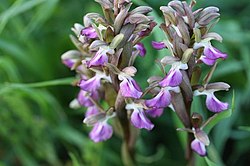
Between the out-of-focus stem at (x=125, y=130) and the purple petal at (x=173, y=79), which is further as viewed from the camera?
the out-of-focus stem at (x=125, y=130)

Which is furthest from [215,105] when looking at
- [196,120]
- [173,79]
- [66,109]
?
[66,109]

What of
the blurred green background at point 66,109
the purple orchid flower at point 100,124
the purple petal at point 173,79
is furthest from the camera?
the blurred green background at point 66,109

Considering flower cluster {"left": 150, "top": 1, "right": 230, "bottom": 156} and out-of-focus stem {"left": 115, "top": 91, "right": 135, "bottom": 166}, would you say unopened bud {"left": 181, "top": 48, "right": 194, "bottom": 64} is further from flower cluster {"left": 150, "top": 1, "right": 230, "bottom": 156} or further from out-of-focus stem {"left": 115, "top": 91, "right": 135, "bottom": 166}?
out-of-focus stem {"left": 115, "top": 91, "right": 135, "bottom": 166}

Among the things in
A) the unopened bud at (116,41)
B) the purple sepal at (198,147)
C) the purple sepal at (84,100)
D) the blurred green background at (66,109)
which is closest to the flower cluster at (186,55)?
the purple sepal at (198,147)

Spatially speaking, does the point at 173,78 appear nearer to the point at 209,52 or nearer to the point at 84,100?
the point at 209,52

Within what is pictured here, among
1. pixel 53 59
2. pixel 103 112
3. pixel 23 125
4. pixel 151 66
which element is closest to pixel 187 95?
pixel 103 112

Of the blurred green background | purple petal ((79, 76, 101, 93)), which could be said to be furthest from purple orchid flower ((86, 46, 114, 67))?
the blurred green background

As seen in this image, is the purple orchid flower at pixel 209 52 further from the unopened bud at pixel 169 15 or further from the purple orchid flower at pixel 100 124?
the purple orchid flower at pixel 100 124

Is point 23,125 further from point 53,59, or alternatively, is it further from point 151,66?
point 151,66
